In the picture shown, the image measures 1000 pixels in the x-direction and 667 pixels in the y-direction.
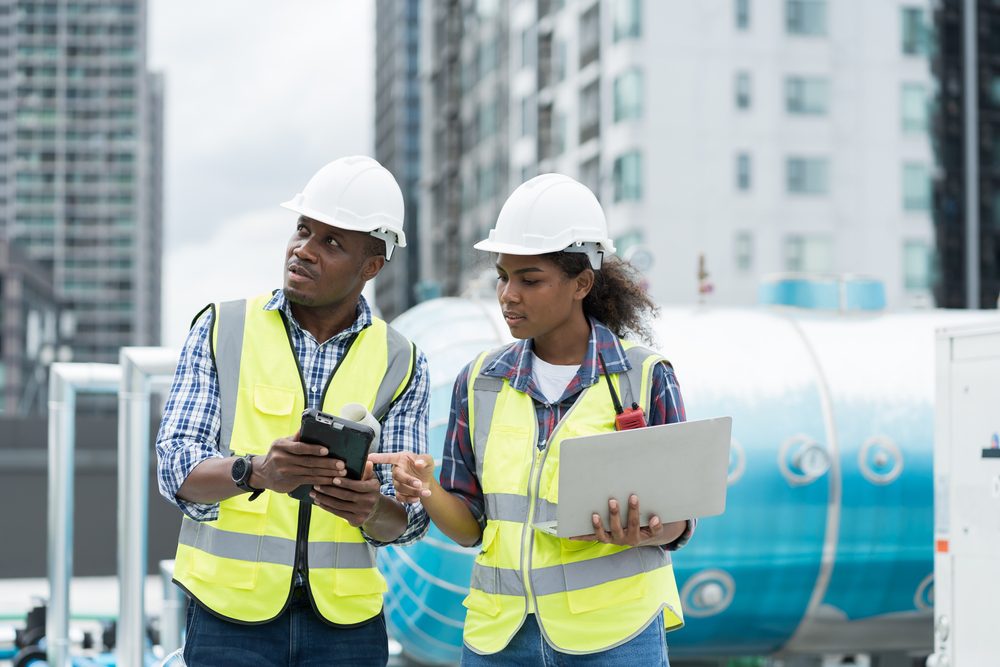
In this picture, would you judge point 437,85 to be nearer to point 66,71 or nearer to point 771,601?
point 771,601

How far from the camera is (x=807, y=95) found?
4194 cm

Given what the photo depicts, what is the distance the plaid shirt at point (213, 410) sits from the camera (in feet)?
11.2

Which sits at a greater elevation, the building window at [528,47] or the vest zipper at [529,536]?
the building window at [528,47]

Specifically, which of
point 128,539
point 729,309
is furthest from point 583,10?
point 128,539

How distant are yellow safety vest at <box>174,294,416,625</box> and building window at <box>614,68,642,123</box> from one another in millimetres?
37454

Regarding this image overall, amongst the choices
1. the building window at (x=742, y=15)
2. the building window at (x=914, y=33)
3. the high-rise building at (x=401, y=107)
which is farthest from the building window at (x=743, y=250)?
the high-rise building at (x=401, y=107)

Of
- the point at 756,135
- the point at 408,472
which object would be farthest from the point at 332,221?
the point at 756,135

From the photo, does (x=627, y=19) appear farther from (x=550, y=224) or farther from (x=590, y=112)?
(x=550, y=224)

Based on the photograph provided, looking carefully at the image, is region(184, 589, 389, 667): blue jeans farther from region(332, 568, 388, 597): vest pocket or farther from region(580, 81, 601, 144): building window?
region(580, 81, 601, 144): building window

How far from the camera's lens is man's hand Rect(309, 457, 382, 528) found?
3219 millimetres

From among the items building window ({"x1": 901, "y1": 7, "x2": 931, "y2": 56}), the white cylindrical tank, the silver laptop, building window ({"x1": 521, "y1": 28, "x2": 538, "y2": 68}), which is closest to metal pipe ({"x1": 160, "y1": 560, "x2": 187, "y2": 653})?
the white cylindrical tank

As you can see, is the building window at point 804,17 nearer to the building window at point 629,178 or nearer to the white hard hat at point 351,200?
the building window at point 629,178

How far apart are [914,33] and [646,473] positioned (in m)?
43.0

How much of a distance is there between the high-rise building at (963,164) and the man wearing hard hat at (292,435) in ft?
139
